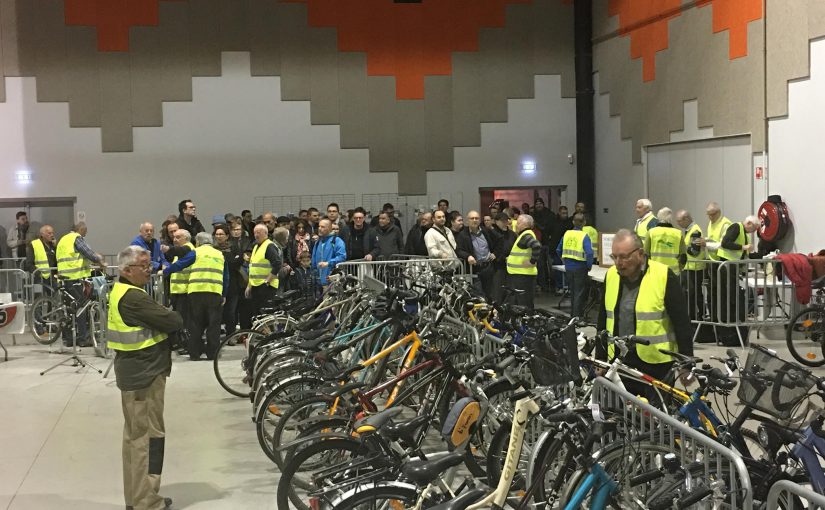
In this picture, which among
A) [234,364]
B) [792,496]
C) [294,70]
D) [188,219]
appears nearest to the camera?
[792,496]

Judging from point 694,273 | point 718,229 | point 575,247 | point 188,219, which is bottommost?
point 694,273

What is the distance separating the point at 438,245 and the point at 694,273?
3544mm

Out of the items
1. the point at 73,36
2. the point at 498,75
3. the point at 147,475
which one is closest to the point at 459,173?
the point at 498,75

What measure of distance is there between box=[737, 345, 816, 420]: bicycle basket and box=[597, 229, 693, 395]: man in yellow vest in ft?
4.27

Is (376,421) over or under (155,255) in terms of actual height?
under

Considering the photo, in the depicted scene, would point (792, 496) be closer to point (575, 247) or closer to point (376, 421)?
point (376, 421)

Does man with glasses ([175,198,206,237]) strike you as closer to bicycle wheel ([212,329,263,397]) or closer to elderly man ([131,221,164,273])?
elderly man ([131,221,164,273])

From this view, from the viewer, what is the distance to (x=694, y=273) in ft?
37.6

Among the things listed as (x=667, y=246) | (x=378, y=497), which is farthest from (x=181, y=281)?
(x=378, y=497)

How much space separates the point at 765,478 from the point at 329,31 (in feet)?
52.0

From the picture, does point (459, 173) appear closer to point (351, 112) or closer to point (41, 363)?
point (351, 112)

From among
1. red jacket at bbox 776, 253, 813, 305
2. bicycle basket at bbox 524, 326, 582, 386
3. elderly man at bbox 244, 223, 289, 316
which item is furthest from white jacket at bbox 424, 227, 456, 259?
bicycle basket at bbox 524, 326, 582, 386

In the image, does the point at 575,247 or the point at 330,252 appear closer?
the point at 330,252

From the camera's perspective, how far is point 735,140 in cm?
1412
